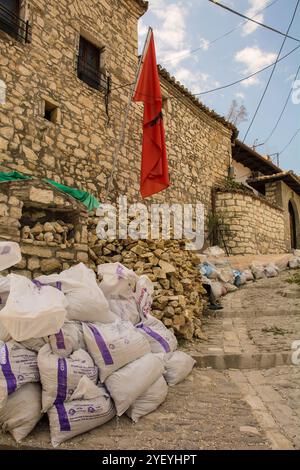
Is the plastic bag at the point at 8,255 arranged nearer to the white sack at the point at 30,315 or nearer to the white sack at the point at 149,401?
the white sack at the point at 30,315

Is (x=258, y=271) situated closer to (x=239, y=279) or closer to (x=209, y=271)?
(x=239, y=279)

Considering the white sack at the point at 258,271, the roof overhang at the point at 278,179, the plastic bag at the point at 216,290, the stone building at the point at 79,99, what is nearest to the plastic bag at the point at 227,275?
the plastic bag at the point at 216,290

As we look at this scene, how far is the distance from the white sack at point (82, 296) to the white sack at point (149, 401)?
565mm

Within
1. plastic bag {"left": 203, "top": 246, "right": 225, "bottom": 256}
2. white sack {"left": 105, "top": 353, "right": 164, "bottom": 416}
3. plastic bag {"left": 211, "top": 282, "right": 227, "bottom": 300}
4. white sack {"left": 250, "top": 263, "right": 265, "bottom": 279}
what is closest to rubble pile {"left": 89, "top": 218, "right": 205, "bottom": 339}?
plastic bag {"left": 211, "top": 282, "right": 227, "bottom": 300}

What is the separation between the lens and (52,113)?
20.7ft

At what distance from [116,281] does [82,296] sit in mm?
631

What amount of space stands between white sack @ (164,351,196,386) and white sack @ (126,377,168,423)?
14.0 inches

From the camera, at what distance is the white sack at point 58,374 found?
1861 mm

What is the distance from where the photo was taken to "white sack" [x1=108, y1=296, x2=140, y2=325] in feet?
9.37

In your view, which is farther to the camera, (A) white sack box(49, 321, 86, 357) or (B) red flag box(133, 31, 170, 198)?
(B) red flag box(133, 31, 170, 198)

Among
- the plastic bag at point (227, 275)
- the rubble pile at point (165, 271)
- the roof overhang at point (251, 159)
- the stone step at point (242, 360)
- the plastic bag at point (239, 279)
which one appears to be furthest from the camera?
the roof overhang at point (251, 159)

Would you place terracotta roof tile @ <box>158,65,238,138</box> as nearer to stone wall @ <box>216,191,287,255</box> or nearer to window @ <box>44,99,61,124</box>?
stone wall @ <box>216,191,287,255</box>

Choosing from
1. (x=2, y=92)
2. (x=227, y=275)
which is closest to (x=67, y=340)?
(x=2, y=92)
